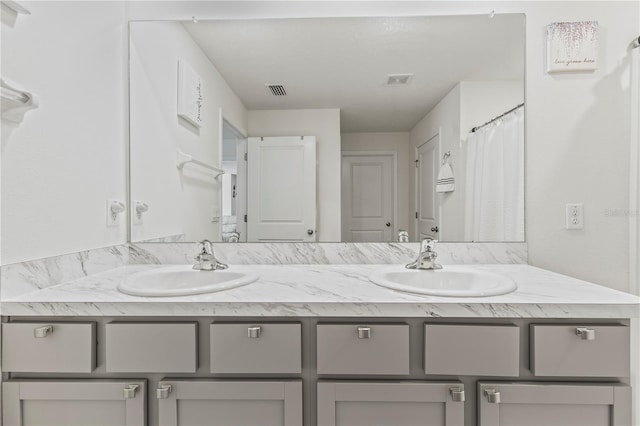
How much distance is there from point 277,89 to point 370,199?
709 mm

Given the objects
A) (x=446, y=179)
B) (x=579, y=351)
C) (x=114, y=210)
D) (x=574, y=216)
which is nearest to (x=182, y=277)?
(x=114, y=210)

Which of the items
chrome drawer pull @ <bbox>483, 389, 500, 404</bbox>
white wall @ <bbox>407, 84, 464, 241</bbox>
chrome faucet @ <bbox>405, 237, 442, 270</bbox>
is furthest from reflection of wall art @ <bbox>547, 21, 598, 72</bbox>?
chrome drawer pull @ <bbox>483, 389, 500, 404</bbox>

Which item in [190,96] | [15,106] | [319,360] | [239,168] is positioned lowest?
[319,360]

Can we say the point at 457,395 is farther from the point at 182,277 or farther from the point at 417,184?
the point at 182,277

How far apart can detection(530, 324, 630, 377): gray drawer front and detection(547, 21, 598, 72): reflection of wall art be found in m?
1.21

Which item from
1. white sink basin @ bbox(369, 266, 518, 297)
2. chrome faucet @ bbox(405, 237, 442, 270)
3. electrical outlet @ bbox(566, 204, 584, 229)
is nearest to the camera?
white sink basin @ bbox(369, 266, 518, 297)

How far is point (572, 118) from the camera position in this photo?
1573 mm

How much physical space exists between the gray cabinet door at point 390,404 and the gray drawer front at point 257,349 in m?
0.13

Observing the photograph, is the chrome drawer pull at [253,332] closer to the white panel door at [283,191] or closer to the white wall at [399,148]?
the white panel door at [283,191]

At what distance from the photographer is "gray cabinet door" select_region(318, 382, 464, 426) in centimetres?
96

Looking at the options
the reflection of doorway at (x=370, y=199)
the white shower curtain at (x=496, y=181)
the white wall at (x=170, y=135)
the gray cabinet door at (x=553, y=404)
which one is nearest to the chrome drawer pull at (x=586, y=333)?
the gray cabinet door at (x=553, y=404)

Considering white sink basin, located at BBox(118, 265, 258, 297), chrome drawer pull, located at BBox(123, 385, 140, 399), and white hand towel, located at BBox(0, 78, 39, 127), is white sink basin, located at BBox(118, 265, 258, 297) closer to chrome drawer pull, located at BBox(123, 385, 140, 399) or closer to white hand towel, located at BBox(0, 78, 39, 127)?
chrome drawer pull, located at BBox(123, 385, 140, 399)

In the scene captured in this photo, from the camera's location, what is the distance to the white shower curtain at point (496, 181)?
5.29ft

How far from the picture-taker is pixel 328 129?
5.55 feet
